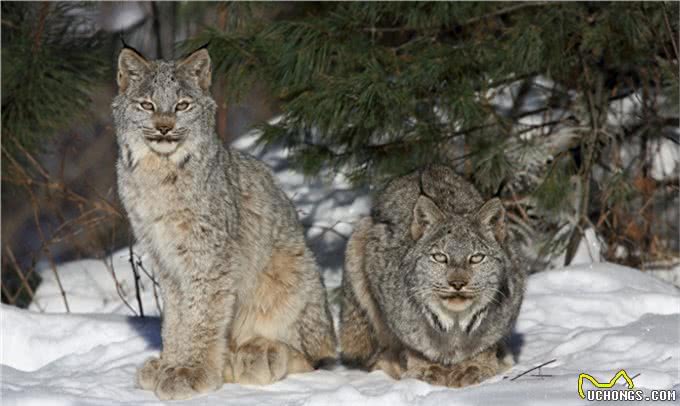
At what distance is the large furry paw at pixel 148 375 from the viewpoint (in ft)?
14.7

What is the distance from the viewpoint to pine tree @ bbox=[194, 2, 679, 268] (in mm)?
6043

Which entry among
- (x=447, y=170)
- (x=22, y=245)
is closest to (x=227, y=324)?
(x=447, y=170)

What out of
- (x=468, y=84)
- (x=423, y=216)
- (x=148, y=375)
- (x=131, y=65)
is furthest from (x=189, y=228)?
(x=468, y=84)

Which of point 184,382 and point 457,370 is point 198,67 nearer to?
point 184,382

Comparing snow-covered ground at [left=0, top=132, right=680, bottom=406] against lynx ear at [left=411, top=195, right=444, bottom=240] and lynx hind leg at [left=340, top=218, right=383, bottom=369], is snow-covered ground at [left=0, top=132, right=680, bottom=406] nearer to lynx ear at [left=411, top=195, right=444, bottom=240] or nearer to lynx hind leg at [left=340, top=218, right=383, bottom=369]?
lynx hind leg at [left=340, top=218, right=383, bottom=369]

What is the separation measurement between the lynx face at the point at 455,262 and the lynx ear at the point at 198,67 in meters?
1.14

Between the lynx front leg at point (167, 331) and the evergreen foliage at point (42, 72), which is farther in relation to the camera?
the evergreen foliage at point (42, 72)

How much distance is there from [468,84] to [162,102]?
2.26 meters

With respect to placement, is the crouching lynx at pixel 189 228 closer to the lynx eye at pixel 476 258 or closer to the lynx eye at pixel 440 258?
the lynx eye at pixel 440 258

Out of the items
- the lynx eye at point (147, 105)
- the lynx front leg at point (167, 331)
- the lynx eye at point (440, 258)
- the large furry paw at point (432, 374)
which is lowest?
the large furry paw at point (432, 374)

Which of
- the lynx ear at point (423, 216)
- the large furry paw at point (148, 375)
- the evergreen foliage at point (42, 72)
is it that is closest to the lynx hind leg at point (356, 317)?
the lynx ear at point (423, 216)

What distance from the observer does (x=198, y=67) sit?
4.73 m

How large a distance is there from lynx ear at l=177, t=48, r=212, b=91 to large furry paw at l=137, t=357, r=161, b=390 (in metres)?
1.27

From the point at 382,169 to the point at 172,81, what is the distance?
1950 mm
